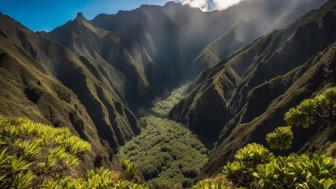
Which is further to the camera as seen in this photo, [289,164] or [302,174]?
[289,164]

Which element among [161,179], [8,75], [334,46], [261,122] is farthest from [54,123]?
[334,46]

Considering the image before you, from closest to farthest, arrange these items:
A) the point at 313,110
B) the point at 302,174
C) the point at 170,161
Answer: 1. the point at 302,174
2. the point at 313,110
3. the point at 170,161

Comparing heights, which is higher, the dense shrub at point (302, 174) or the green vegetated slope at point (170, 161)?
the green vegetated slope at point (170, 161)

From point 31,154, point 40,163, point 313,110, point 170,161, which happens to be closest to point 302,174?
point 313,110

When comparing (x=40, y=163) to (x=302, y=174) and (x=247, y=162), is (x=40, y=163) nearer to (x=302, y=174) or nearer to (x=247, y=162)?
(x=247, y=162)

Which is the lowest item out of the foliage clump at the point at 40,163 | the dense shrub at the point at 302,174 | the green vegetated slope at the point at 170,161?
the dense shrub at the point at 302,174

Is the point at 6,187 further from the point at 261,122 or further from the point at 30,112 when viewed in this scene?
the point at 261,122

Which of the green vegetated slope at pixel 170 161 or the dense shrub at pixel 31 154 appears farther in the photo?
the green vegetated slope at pixel 170 161

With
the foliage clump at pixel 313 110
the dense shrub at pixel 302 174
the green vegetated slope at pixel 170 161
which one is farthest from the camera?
the green vegetated slope at pixel 170 161

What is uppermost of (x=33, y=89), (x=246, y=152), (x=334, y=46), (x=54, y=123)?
(x=33, y=89)

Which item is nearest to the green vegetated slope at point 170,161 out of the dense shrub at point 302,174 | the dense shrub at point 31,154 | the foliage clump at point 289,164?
the dense shrub at point 31,154

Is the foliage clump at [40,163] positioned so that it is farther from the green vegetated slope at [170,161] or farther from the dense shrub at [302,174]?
the green vegetated slope at [170,161]
